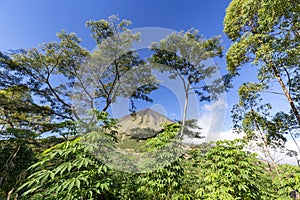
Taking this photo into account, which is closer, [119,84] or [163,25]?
[163,25]

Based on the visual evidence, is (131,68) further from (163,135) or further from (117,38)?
(163,135)

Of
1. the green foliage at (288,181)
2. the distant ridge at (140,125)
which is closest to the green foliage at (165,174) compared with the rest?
the distant ridge at (140,125)

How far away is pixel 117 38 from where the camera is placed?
Result: 677 cm

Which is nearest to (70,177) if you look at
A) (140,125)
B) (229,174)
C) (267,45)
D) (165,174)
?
(165,174)

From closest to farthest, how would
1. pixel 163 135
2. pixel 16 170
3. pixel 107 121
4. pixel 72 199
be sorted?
1. pixel 72 199
2. pixel 107 121
3. pixel 163 135
4. pixel 16 170

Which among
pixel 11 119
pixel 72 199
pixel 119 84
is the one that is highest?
pixel 119 84

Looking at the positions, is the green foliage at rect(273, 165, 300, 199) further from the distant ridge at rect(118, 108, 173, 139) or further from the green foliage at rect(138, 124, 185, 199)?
the distant ridge at rect(118, 108, 173, 139)

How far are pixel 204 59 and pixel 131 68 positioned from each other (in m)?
3.27

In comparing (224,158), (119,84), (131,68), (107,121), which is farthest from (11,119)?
(224,158)

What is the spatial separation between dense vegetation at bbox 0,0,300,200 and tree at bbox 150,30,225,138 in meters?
0.04

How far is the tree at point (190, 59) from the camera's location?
16.7 feet

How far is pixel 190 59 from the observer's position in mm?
6293

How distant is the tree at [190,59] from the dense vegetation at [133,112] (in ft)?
0.14

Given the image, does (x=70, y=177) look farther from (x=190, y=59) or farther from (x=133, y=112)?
(x=190, y=59)
